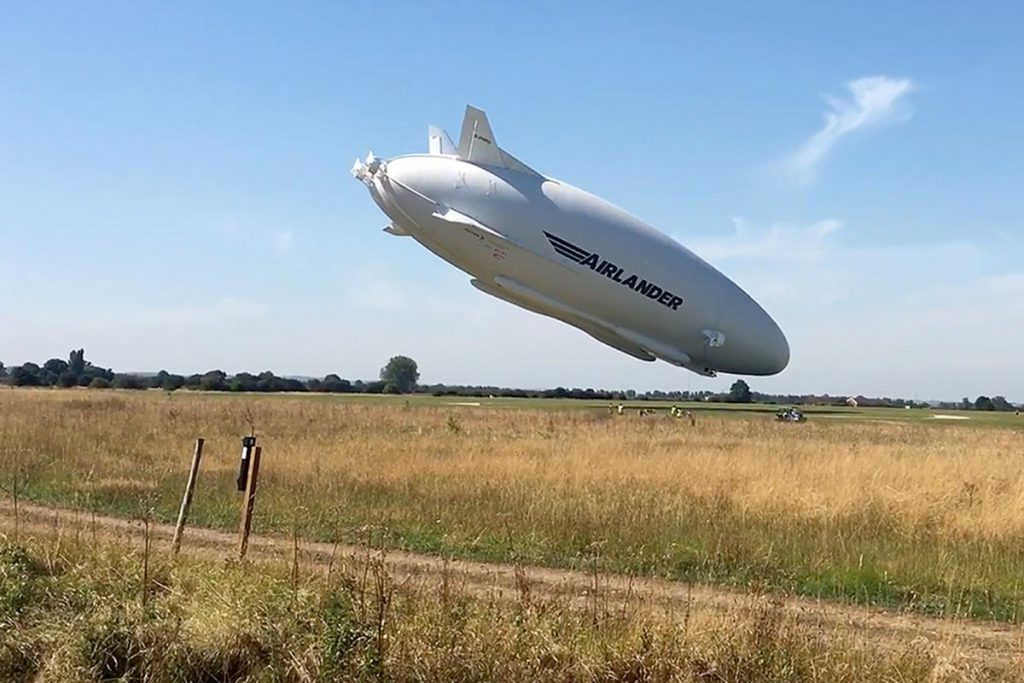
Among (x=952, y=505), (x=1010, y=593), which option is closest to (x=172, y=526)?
(x=1010, y=593)

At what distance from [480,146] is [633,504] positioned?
47.5 ft

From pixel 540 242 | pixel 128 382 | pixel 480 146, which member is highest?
pixel 480 146

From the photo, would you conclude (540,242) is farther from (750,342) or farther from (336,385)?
(336,385)

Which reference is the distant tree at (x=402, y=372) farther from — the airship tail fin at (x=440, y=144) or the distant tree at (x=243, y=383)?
the airship tail fin at (x=440, y=144)

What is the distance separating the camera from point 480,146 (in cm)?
2622

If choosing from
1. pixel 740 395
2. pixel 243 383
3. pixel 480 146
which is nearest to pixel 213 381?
pixel 243 383

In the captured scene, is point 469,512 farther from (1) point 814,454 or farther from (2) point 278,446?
(1) point 814,454

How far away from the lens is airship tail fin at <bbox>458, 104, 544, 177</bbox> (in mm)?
26000

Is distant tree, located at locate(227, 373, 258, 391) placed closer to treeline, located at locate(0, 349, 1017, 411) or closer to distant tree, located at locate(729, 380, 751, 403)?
treeline, located at locate(0, 349, 1017, 411)

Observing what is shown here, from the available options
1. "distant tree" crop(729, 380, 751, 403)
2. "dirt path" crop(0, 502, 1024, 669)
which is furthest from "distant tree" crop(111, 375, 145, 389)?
"dirt path" crop(0, 502, 1024, 669)

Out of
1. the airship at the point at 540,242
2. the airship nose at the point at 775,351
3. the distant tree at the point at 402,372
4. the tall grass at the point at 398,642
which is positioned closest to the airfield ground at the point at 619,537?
the tall grass at the point at 398,642

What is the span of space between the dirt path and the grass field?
0.46 meters

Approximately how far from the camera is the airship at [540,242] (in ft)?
83.4

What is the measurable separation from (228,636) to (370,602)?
3.74ft
